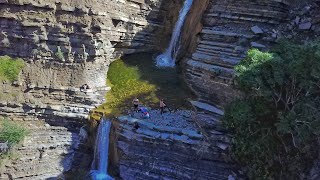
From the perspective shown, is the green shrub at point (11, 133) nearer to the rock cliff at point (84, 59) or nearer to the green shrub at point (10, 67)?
the rock cliff at point (84, 59)

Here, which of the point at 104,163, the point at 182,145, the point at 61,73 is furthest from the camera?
the point at 61,73

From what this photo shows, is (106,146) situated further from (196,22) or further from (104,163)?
(196,22)

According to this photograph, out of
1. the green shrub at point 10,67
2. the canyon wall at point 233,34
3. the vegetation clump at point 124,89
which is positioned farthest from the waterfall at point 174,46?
the green shrub at point 10,67

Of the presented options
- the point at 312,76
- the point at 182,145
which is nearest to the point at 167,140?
the point at 182,145

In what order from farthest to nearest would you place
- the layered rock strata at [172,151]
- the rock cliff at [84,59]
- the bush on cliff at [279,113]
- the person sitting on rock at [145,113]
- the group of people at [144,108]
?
the group of people at [144,108] < the person sitting on rock at [145,113] < the rock cliff at [84,59] < the layered rock strata at [172,151] < the bush on cliff at [279,113]

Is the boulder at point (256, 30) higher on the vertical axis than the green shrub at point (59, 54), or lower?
higher

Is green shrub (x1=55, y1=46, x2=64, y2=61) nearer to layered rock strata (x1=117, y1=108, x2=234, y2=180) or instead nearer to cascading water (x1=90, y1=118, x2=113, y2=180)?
cascading water (x1=90, y1=118, x2=113, y2=180)

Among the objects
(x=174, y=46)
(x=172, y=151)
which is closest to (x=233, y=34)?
(x=174, y=46)

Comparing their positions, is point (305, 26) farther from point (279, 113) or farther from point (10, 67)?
point (10, 67)
